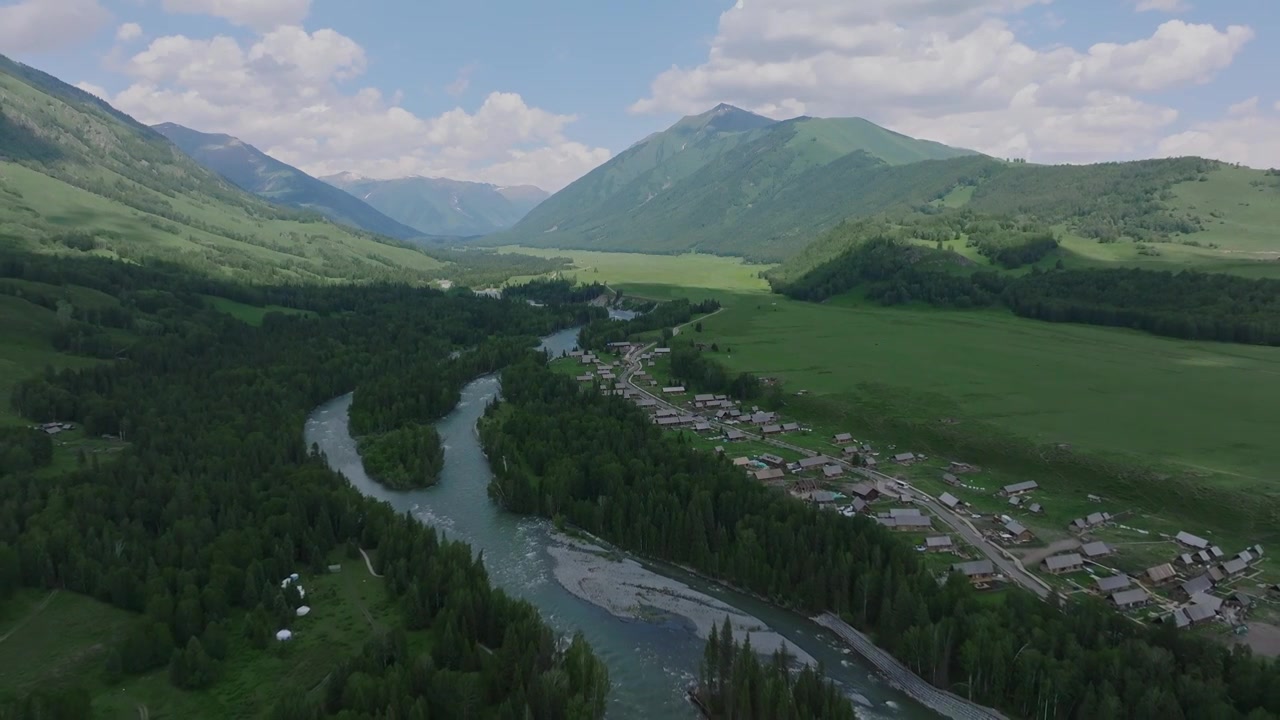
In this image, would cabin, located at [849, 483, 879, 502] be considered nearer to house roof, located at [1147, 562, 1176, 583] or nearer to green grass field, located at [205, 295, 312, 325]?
house roof, located at [1147, 562, 1176, 583]

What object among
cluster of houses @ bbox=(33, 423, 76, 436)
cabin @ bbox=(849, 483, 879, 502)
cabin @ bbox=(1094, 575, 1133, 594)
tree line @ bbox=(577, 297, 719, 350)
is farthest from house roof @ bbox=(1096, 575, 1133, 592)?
cluster of houses @ bbox=(33, 423, 76, 436)

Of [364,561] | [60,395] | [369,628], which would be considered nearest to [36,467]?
[60,395]

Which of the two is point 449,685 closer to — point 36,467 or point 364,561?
point 364,561

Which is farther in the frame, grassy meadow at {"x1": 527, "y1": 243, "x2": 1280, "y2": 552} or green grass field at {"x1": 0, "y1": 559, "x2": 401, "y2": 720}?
grassy meadow at {"x1": 527, "y1": 243, "x2": 1280, "y2": 552}

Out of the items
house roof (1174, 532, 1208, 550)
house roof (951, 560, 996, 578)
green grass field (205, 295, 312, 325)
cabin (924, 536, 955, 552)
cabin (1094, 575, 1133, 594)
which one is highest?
green grass field (205, 295, 312, 325)

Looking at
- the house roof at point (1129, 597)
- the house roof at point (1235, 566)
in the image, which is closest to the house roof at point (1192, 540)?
the house roof at point (1235, 566)
